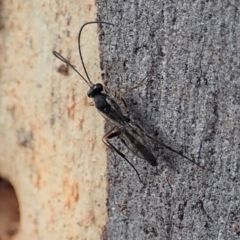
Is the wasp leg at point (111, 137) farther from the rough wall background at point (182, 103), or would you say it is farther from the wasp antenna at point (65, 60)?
the wasp antenna at point (65, 60)

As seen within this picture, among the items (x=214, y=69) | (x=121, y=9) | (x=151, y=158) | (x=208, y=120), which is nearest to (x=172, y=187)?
(x=151, y=158)

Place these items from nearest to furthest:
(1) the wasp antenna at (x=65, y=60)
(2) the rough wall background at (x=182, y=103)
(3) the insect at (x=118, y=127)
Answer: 1. (2) the rough wall background at (x=182, y=103)
2. (3) the insect at (x=118, y=127)
3. (1) the wasp antenna at (x=65, y=60)

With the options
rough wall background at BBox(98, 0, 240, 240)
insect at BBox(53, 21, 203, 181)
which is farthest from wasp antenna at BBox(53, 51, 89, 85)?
rough wall background at BBox(98, 0, 240, 240)

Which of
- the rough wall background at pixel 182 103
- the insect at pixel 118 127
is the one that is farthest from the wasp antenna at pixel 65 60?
the rough wall background at pixel 182 103

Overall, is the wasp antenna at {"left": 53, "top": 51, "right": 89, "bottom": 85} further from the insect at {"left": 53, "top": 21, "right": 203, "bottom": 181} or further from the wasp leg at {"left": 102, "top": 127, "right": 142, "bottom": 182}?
the wasp leg at {"left": 102, "top": 127, "right": 142, "bottom": 182}

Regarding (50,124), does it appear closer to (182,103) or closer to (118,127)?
(118,127)

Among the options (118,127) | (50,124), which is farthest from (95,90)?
(50,124)
